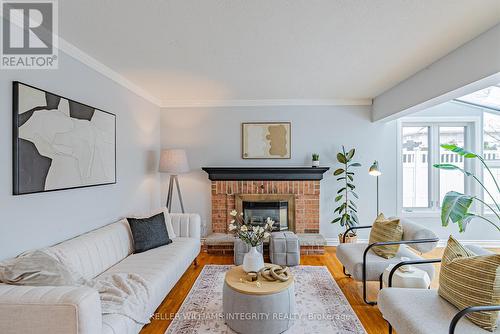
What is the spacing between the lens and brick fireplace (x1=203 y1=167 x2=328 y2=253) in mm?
A: 4605

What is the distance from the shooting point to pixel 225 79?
3.54 metres

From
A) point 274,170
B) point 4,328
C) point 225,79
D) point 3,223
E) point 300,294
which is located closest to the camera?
point 4,328

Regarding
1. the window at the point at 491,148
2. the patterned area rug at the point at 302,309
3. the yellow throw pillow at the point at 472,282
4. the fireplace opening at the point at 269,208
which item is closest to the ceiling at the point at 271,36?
the yellow throw pillow at the point at 472,282

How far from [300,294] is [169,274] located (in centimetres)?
145

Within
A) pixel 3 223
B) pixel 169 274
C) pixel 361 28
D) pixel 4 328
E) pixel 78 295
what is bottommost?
pixel 169 274

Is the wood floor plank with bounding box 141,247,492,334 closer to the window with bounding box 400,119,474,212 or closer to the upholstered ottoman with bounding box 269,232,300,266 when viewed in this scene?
the upholstered ottoman with bounding box 269,232,300,266

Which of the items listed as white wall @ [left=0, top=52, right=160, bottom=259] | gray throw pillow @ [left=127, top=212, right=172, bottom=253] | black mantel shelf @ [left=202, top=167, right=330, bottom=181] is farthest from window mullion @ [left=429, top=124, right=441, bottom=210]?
white wall @ [left=0, top=52, right=160, bottom=259]

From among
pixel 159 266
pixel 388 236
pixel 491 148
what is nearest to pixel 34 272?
pixel 159 266

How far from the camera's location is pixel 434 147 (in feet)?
15.3

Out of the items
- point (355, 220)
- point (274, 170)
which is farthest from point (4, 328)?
point (355, 220)

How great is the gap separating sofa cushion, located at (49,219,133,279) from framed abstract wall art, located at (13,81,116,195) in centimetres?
51

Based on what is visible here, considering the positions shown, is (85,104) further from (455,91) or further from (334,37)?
(455,91)

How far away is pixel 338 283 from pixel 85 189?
309 centimetres

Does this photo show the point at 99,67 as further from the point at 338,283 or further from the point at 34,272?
the point at 338,283
